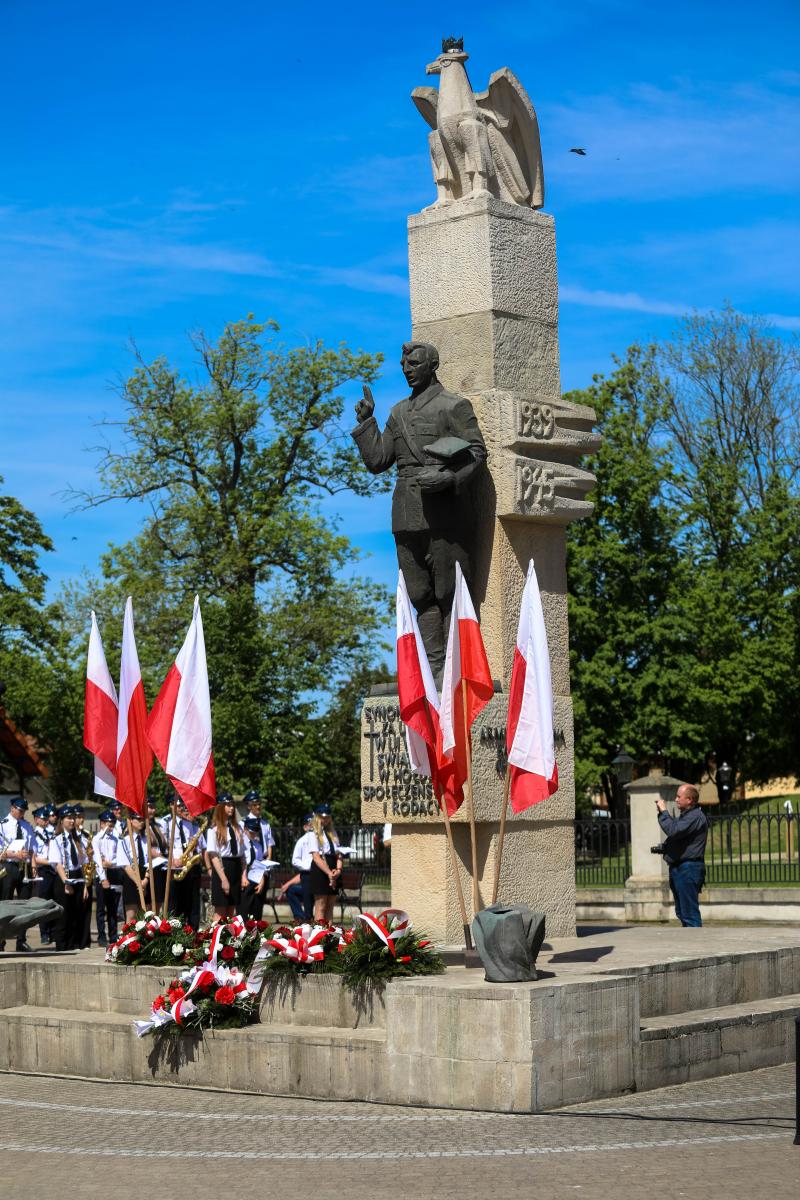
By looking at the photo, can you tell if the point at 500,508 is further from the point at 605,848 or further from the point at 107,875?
the point at 605,848

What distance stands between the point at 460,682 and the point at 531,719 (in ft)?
2.23

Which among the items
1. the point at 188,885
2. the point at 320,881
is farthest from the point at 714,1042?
the point at 188,885

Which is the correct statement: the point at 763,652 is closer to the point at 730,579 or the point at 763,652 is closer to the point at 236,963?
the point at 730,579

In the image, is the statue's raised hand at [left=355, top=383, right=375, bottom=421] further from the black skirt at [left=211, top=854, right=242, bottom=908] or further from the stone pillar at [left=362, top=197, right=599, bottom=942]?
the black skirt at [left=211, top=854, right=242, bottom=908]

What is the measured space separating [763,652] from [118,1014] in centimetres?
3607

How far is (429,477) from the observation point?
1272cm

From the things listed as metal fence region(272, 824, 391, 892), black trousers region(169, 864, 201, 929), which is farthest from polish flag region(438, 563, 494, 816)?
metal fence region(272, 824, 391, 892)

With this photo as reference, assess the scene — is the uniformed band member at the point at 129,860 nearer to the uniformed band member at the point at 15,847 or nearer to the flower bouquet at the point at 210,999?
the uniformed band member at the point at 15,847

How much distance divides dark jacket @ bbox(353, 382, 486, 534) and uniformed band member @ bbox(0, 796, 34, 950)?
28.5 feet

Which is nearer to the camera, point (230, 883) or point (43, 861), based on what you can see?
point (230, 883)

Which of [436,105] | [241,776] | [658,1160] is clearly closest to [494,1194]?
[658,1160]

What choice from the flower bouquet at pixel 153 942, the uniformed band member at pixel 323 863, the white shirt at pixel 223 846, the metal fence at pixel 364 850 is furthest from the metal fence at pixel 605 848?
the flower bouquet at pixel 153 942

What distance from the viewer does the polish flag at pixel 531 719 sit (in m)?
11.3

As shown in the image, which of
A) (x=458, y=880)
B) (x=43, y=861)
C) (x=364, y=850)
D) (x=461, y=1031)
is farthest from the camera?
(x=364, y=850)
